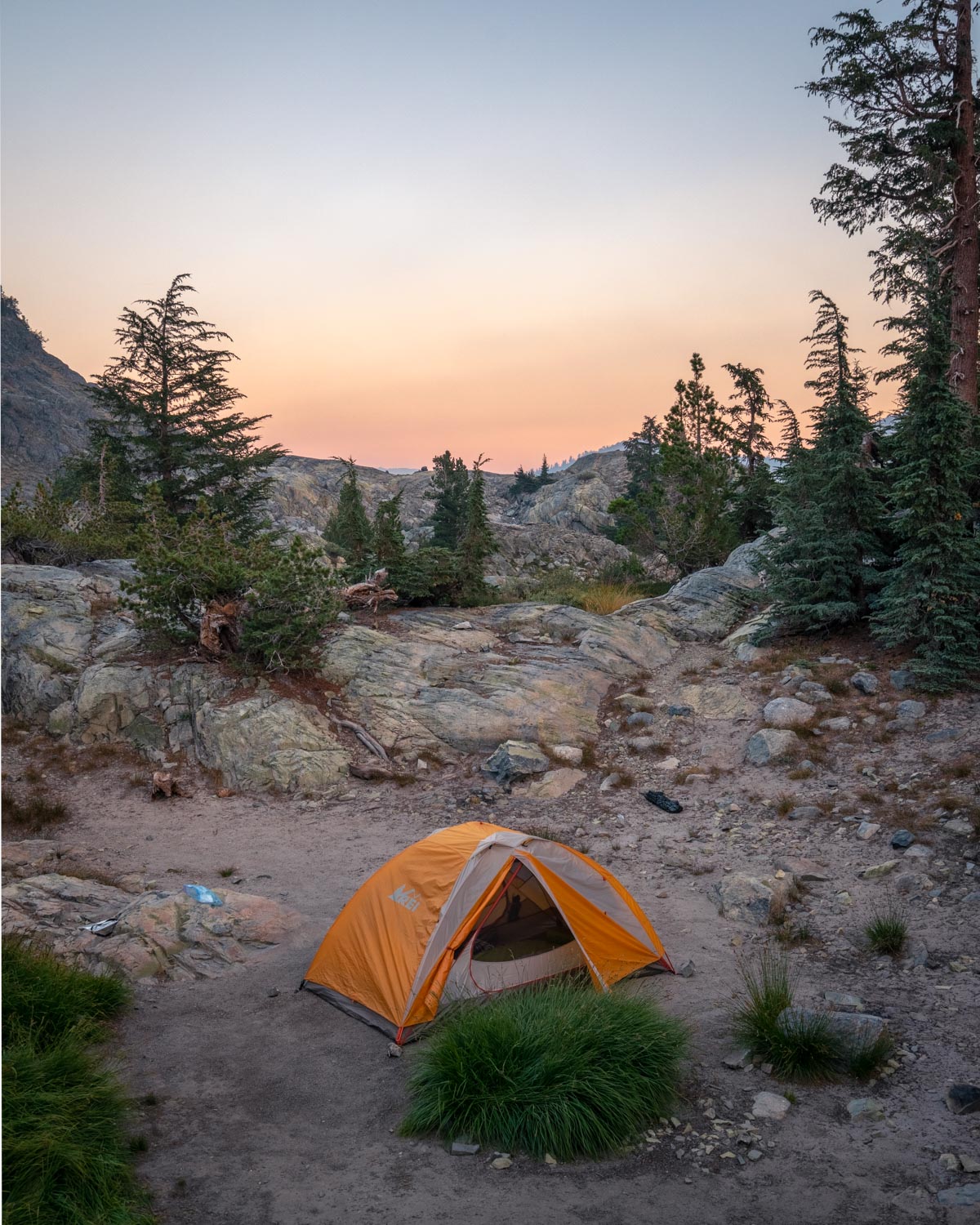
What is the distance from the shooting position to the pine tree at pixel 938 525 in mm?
13344

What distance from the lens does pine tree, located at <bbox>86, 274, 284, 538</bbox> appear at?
85.1 ft

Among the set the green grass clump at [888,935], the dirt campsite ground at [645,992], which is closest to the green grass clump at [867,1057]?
the dirt campsite ground at [645,992]

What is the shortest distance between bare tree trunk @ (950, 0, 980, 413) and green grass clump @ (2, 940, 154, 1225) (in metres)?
18.8

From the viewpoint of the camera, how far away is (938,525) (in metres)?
13.5

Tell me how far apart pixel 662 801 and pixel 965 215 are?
15013 millimetres

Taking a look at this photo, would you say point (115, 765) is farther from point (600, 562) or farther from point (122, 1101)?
point (600, 562)

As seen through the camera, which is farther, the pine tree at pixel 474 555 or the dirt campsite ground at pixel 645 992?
the pine tree at pixel 474 555

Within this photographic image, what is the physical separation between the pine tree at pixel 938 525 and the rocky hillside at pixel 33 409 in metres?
70.1

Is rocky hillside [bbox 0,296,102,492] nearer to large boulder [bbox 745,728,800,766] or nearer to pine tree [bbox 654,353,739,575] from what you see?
pine tree [bbox 654,353,739,575]

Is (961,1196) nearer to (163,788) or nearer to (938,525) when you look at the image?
(938,525)

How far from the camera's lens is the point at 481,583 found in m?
22.1

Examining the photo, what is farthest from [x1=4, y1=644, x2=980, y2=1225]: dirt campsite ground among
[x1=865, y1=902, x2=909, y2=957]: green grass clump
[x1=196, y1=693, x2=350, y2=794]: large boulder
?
[x1=196, y1=693, x2=350, y2=794]: large boulder

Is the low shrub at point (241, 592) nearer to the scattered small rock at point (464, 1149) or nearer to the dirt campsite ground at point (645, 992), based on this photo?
the dirt campsite ground at point (645, 992)

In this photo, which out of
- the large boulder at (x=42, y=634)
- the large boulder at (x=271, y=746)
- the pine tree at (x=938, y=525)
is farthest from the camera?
the large boulder at (x=42, y=634)
